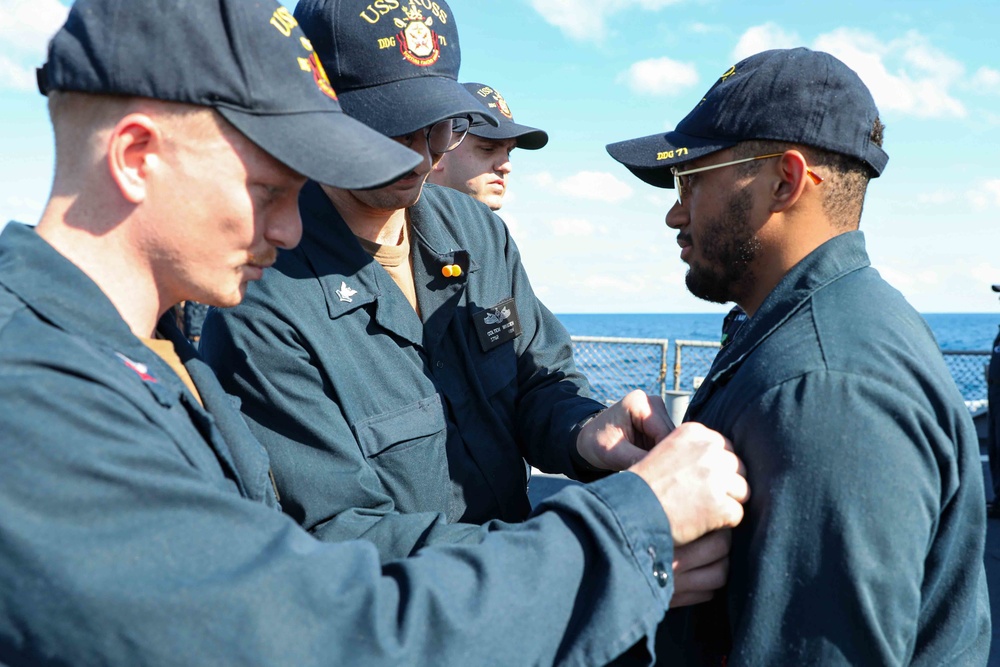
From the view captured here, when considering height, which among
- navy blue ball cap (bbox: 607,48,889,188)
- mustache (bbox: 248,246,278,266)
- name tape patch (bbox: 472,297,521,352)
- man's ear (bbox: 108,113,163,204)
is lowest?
name tape patch (bbox: 472,297,521,352)

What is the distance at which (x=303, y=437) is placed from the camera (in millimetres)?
2172

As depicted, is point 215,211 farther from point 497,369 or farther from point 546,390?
point 546,390

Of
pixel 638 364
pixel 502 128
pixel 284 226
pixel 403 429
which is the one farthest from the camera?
pixel 638 364

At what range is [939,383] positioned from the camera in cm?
167

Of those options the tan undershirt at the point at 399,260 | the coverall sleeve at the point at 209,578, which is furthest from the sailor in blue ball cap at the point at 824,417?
the tan undershirt at the point at 399,260

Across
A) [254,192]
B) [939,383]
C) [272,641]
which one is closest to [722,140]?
[939,383]

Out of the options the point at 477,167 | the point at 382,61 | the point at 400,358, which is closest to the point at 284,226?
the point at 400,358

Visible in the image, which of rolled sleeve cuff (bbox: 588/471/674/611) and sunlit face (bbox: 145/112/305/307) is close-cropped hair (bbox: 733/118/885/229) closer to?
rolled sleeve cuff (bbox: 588/471/674/611)

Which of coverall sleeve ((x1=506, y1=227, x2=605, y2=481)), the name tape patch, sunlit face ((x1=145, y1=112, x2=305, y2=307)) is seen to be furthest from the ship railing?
sunlit face ((x1=145, y1=112, x2=305, y2=307))

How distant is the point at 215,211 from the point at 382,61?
1.10 meters

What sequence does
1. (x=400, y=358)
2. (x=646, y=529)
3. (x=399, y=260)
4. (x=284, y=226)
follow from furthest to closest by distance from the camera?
(x=399, y=260), (x=400, y=358), (x=284, y=226), (x=646, y=529)

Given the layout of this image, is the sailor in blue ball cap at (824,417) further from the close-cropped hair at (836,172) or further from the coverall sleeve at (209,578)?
the coverall sleeve at (209,578)

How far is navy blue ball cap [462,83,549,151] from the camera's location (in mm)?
4930

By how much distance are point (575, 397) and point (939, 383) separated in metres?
1.23
